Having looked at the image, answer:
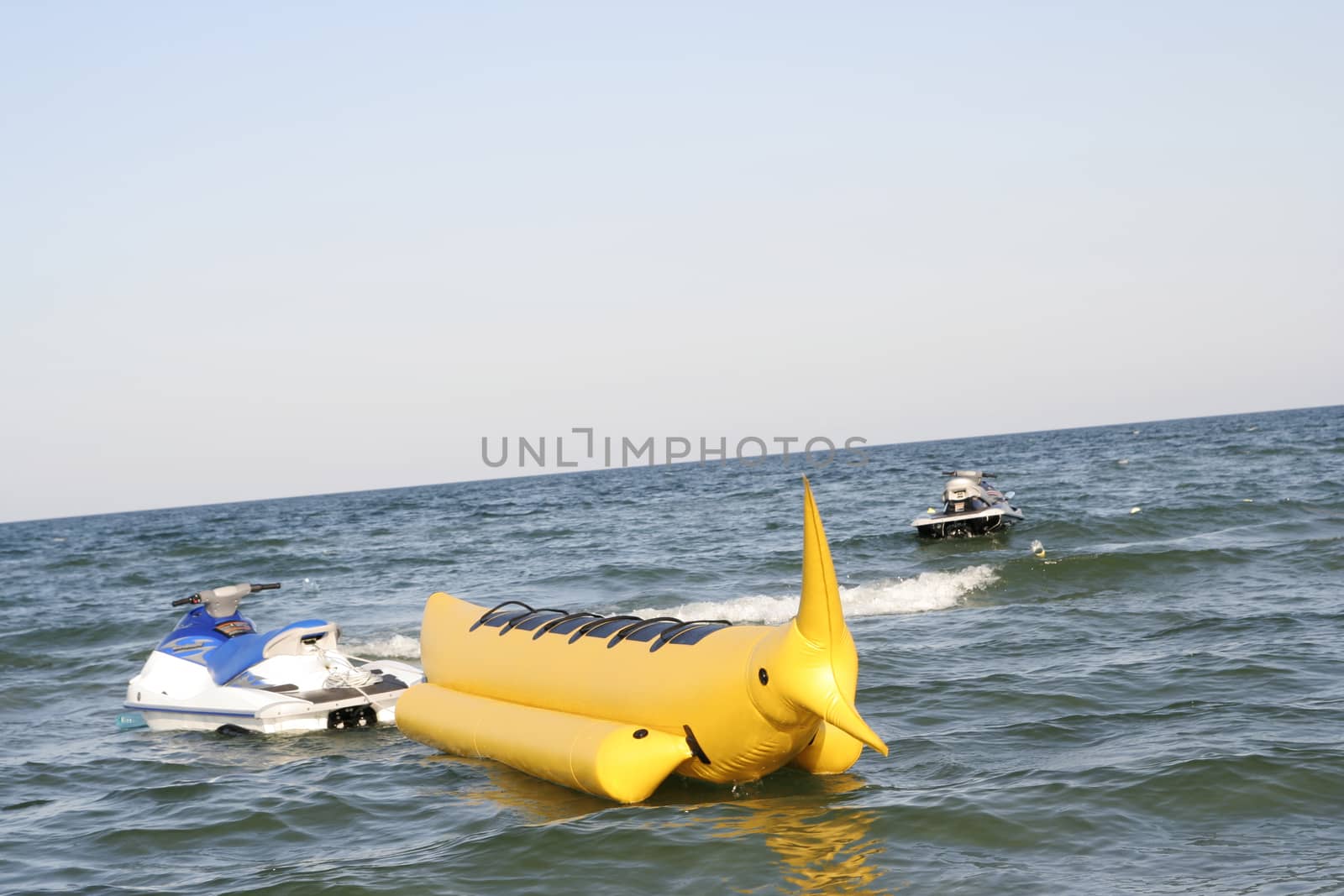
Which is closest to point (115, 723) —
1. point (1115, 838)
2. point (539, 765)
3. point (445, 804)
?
point (445, 804)

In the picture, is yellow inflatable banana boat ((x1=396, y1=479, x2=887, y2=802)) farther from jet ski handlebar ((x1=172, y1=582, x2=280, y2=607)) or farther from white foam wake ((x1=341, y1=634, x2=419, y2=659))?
white foam wake ((x1=341, y1=634, x2=419, y2=659))

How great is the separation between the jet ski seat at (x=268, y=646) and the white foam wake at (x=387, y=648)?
297cm

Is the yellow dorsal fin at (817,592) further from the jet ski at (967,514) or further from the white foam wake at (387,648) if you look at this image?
the jet ski at (967,514)

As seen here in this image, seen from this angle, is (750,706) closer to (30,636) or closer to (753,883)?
(753,883)

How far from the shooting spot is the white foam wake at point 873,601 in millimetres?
13531

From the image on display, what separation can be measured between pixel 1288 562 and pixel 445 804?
11761mm

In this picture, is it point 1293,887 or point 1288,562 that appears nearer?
point 1293,887

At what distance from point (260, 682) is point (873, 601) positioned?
7.83 m

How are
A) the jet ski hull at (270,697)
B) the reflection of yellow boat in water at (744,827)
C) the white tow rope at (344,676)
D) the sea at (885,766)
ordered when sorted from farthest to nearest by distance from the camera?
the white tow rope at (344,676), the jet ski hull at (270,697), the sea at (885,766), the reflection of yellow boat in water at (744,827)

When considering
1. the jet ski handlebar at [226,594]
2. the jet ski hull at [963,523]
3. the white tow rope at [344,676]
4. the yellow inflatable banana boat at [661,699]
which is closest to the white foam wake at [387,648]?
the jet ski handlebar at [226,594]

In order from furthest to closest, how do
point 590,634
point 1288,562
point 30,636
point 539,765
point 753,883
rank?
1. point 30,636
2. point 1288,562
3. point 590,634
4. point 539,765
5. point 753,883

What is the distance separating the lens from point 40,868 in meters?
6.19

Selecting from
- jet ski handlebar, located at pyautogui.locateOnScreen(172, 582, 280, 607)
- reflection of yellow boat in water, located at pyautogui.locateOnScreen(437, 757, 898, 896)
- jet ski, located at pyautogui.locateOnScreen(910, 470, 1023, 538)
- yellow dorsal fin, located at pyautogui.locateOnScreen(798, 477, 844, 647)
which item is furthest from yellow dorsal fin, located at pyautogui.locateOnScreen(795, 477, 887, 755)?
jet ski, located at pyautogui.locateOnScreen(910, 470, 1023, 538)

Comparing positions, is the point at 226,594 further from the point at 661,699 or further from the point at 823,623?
the point at 823,623
